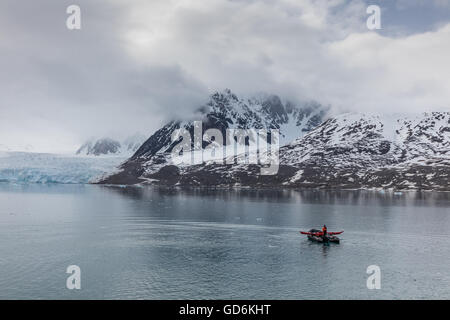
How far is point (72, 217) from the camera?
435ft

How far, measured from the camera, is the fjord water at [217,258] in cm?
5634

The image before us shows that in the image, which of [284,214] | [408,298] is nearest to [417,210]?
[284,214]

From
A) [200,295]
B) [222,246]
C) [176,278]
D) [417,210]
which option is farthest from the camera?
[417,210]

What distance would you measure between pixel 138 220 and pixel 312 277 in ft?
245

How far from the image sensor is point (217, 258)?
243 ft

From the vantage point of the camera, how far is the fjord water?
2218 inches

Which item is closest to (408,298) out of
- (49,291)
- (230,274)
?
(230,274)

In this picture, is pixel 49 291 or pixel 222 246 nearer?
pixel 49 291
